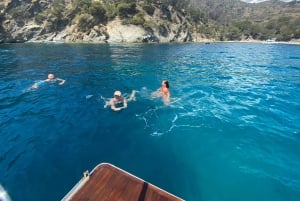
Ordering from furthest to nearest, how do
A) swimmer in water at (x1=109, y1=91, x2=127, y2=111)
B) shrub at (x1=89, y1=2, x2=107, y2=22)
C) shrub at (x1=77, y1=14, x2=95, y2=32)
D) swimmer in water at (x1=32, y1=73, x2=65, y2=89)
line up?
shrub at (x1=89, y1=2, x2=107, y2=22)
shrub at (x1=77, y1=14, x2=95, y2=32)
swimmer in water at (x1=32, y1=73, x2=65, y2=89)
swimmer in water at (x1=109, y1=91, x2=127, y2=111)

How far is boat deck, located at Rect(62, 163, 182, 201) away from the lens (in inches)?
202

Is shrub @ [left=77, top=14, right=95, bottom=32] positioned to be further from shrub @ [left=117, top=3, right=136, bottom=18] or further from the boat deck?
the boat deck

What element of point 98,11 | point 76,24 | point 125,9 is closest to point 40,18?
point 76,24

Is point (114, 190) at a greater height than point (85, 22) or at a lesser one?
greater

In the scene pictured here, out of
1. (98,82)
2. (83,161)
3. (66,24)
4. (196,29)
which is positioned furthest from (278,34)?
(83,161)

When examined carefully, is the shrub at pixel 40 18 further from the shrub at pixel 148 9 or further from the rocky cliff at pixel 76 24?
the shrub at pixel 148 9

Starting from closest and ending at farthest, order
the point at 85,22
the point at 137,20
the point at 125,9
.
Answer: the point at 85,22, the point at 137,20, the point at 125,9

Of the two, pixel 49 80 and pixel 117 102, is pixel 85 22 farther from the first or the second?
pixel 117 102

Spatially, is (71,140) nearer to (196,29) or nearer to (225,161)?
(225,161)

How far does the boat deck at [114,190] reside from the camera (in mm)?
5125

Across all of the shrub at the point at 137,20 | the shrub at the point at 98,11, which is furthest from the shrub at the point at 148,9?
the shrub at the point at 98,11

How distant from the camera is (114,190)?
5371 millimetres

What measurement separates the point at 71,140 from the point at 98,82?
34.7 ft

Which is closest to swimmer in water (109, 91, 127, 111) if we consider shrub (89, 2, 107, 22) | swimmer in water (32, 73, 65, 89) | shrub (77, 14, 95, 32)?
swimmer in water (32, 73, 65, 89)
